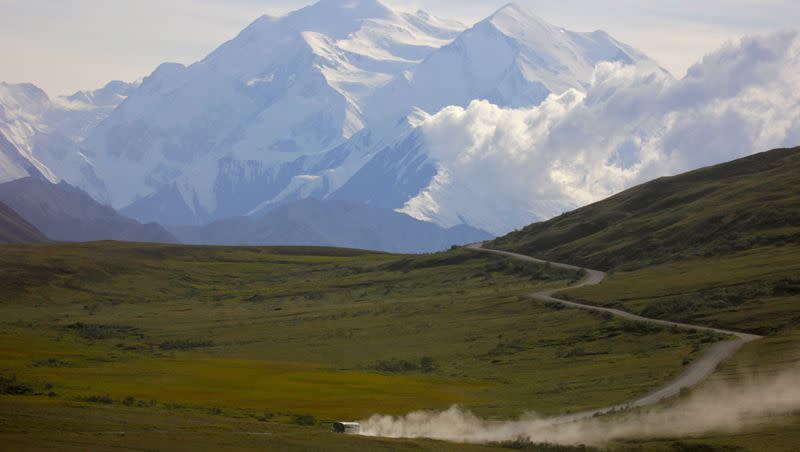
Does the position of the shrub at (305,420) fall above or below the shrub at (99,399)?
below

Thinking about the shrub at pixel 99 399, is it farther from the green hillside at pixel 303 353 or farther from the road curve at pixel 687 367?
the road curve at pixel 687 367

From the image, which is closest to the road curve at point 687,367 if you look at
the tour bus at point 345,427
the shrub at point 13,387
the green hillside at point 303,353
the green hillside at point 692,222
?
the green hillside at point 303,353

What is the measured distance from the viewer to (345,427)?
5281cm

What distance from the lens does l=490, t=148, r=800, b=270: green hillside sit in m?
142

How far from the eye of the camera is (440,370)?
89688 millimetres

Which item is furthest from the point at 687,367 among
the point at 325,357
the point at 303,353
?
the point at 303,353

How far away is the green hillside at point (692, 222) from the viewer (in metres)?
142

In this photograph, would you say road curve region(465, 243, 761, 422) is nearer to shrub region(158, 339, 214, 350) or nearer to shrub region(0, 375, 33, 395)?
shrub region(0, 375, 33, 395)

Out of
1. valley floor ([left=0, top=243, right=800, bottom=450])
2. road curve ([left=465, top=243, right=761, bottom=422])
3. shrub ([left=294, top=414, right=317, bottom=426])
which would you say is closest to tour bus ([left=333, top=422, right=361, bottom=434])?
valley floor ([left=0, top=243, right=800, bottom=450])

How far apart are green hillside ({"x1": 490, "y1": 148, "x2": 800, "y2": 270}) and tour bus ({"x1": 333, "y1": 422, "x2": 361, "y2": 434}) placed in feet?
294

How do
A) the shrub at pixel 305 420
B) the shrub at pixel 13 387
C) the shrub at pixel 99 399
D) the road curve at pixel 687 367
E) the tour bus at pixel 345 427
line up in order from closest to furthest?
the tour bus at pixel 345 427
the shrub at pixel 305 420
the shrub at pixel 99 399
the shrub at pixel 13 387
the road curve at pixel 687 367

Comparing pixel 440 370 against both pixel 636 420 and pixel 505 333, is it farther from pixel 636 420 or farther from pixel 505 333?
pixel 636 420

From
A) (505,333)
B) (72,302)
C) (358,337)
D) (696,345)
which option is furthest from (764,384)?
(72,302)

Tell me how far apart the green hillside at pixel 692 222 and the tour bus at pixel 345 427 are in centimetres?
8968
